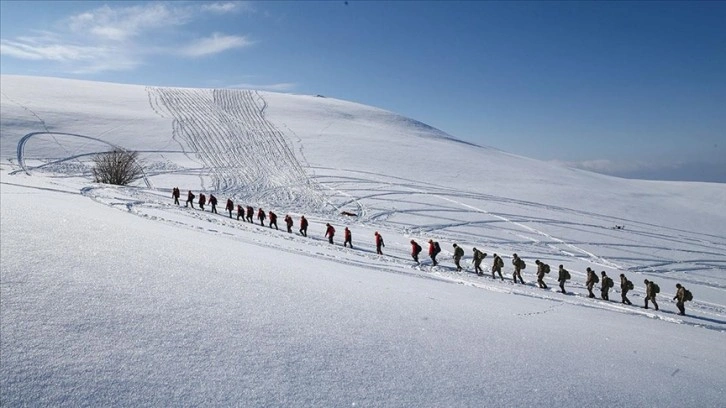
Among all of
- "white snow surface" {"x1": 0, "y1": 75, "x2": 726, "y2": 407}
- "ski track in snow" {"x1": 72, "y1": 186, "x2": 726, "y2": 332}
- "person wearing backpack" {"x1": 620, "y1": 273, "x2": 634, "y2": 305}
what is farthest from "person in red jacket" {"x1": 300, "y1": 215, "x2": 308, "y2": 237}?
"person wearing backpack" {"x1": 620, "y1": 273, "x2": 634, "y2": 305}

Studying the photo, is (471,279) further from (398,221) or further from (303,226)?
(398,221)

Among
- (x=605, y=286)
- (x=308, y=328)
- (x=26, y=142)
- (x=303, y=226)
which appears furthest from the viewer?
(x=26, y=142)

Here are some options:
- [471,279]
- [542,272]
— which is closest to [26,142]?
[471,279]

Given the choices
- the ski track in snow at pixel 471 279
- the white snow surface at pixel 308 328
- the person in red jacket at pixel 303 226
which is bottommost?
the ski track in snow at pixel 471 279

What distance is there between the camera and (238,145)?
4934cm

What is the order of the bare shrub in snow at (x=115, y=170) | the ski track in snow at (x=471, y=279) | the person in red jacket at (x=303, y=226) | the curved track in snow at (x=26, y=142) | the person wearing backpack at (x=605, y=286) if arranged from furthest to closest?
A: the curved track in snow at (x=26, y=142), the bare shrub in snow at (x=115, y=170), the person in red jacket at (x=303, y=226), the person wearing backpack at (x=605, y=286), the ski track in snow at (x=471, y=279)

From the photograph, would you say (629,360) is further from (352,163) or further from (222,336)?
(352,163)

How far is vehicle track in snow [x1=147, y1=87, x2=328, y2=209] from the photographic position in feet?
116

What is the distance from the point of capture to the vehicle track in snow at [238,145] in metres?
35.2

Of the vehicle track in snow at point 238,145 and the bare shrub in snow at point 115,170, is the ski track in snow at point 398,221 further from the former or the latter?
the bare shrub in snow at point 115,170

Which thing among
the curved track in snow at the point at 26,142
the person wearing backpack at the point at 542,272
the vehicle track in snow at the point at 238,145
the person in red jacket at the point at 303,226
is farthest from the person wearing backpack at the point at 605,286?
the curved track in snow at the point at 26,142

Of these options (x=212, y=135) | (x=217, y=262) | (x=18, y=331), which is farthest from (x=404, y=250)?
(x=212, y=135)

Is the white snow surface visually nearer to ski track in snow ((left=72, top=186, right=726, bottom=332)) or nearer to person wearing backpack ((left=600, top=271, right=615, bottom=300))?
ski track in snow ((left=72, top=186, right=726, bottom=332))

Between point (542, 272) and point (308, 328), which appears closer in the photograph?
point (308, 328)
